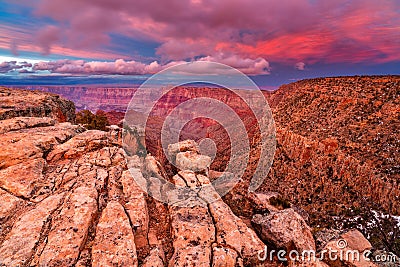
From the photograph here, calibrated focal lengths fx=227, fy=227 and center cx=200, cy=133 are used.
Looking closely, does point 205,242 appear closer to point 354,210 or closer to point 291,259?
point 291,259

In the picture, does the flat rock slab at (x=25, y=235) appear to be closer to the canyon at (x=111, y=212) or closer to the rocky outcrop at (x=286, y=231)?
the canyon at (x=111, y=212)

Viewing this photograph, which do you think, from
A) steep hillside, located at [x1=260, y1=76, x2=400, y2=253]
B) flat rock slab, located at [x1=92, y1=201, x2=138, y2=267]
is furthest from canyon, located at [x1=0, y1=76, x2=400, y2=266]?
steep hillside, located at [x1=260, y1=76, x2=400, y2=253]

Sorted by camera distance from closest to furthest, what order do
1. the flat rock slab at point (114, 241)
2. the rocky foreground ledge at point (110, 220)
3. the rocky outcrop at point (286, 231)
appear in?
the flat rock slab at point (114, 241) → the rocky foreground ledge at point (110, 220) → the rocky outcrop at point (286, 231)

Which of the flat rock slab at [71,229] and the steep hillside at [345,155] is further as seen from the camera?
the steep hillside at [345,155]

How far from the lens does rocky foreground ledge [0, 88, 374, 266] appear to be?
24.8 feet

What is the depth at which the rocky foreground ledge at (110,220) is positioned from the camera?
755cm

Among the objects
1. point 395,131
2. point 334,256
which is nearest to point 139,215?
point 334,256

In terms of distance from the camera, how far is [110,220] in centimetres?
852

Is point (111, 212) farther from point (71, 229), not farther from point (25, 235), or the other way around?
point (25, 235)

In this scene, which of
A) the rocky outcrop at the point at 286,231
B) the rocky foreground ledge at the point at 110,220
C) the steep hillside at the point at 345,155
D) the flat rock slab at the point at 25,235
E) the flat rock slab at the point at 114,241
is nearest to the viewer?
the flat rock slab at the point at 25,235

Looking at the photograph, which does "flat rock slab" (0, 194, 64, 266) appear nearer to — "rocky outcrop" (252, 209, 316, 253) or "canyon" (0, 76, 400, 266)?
"canyon" (0, 76, 400, 266)

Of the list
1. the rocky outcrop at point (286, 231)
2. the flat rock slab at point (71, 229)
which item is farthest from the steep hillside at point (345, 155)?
the flat rock slab at point (71, 229)

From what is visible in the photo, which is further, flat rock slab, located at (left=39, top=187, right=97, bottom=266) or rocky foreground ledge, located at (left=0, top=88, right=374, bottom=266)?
rocky foreground ledge, located at (left=0, top=88, right=374, bottom=266)

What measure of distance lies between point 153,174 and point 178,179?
1330 mm
